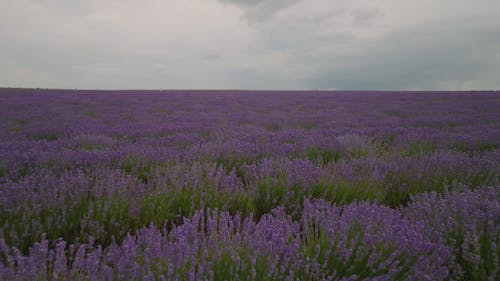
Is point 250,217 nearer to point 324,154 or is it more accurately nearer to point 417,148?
point 324,154

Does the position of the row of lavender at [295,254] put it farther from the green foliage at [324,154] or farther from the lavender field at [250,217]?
the green foliage at [324,154]

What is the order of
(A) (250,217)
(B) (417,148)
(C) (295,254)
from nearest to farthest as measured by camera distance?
(C) (295,254) → (A) (250,217) → (B) (417,148)

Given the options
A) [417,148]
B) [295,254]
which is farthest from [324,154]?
[295,254]

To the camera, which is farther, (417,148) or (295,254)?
(417,148)

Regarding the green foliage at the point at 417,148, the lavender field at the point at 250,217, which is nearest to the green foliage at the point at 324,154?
the lavender field at the point at 250,217

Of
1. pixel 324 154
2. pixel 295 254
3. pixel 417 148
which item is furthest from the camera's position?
pixel 417 148

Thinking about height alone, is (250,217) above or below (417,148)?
above

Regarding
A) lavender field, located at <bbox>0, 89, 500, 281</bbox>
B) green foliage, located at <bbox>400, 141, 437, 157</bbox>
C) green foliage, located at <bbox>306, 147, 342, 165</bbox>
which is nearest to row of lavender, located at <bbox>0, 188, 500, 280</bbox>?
lavender field, located at <bbox>0, 89, 500, 281</bbox>

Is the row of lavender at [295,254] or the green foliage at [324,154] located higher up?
the row of lavender at [295,254]

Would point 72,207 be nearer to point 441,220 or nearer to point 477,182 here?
point 441,220

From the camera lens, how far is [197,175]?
2746mm

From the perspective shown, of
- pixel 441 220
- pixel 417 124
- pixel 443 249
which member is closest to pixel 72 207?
pixel 443 249

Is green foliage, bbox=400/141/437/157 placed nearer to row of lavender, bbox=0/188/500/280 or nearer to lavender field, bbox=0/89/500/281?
lavender field, bbox=0/89/500/281

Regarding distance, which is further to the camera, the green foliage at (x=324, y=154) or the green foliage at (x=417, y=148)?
the green foliage at (x=417, y=148)
